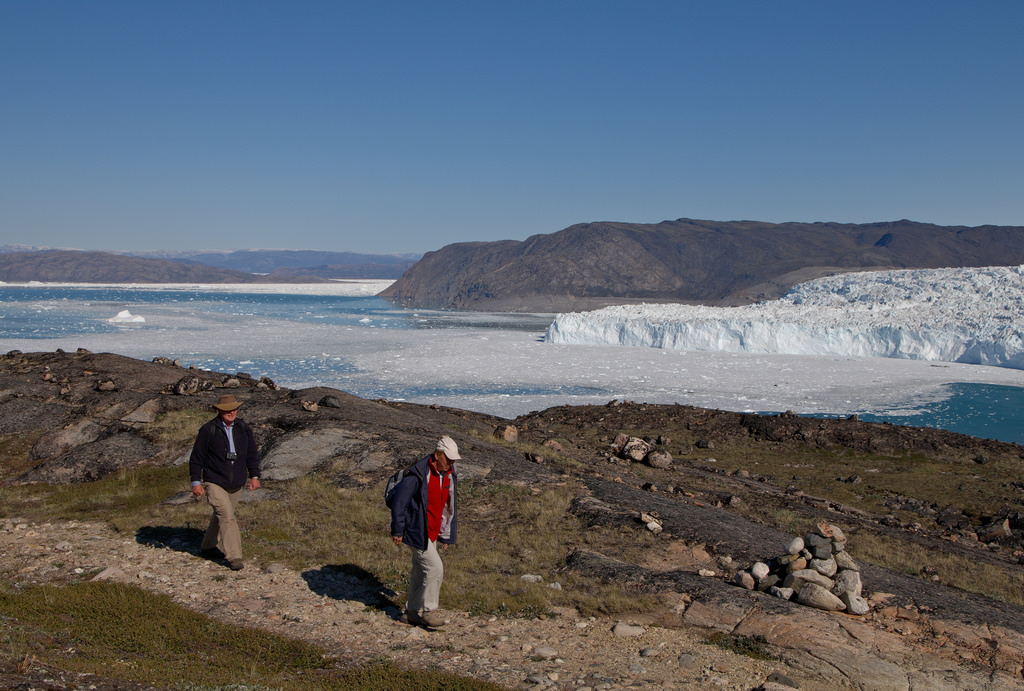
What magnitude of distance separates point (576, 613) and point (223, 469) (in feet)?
11.6

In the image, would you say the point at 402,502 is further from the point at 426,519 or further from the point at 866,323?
the point at 866,323

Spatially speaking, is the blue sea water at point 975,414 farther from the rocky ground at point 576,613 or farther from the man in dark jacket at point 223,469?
the man in dark jacket at point 223,469

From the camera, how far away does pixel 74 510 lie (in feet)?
28.1

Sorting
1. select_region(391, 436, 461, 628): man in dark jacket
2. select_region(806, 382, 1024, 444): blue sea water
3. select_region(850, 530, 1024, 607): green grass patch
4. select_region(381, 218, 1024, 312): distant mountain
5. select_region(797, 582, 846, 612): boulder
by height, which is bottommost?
select_region(806, 382, 1024, 444): blue sea water

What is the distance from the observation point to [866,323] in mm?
44938

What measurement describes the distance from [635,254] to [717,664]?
132m

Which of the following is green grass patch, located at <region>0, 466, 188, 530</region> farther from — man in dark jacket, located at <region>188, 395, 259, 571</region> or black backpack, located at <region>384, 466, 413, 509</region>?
black backpack, located at <region>384, 466, 413, 509</region>

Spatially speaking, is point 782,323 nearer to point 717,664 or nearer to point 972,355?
point 972,355

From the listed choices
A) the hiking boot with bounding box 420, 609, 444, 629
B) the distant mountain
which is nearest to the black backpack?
the hiking boot with bounding box 420, 609, 444, 629

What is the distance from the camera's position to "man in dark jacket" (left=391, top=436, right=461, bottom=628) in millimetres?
5465

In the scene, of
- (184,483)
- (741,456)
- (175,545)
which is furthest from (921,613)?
(741,456)

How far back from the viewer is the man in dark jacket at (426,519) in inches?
215

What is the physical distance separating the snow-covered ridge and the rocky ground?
35.1m

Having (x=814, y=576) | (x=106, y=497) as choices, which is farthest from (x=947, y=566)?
(x=106, y=497)
